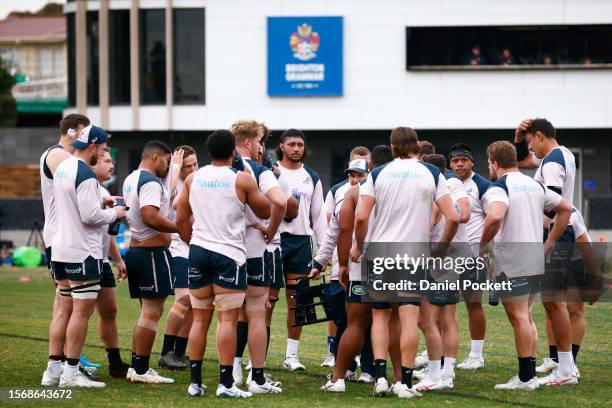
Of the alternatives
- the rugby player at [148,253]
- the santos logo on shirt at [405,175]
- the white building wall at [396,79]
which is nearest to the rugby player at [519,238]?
the santos logo on shirt at [405,175]

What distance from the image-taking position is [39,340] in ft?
44.0

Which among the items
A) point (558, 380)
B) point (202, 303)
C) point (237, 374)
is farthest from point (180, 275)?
point (558, 380)

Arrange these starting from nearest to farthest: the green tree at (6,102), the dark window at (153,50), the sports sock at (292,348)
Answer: the sports sock at (292,348) → the dark window at (153,50) → the green tree at (6,102)

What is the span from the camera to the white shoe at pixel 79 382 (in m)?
9.61

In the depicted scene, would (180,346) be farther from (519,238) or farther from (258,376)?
(519,238)

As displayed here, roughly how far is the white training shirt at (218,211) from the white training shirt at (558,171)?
114 inches

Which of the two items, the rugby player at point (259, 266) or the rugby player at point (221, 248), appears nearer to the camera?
the rugby player at point (221, 248)

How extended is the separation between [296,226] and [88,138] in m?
2.62

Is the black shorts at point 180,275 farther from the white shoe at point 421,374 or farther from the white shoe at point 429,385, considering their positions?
the white shoe at point 429,385

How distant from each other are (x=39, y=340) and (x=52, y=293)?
22.7 ft

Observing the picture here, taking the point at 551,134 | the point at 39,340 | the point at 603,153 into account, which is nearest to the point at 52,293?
the point at 39,340

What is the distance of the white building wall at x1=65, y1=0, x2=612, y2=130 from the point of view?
41562mm

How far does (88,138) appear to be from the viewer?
9.84 metres

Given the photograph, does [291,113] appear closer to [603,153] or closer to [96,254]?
[603,153]
